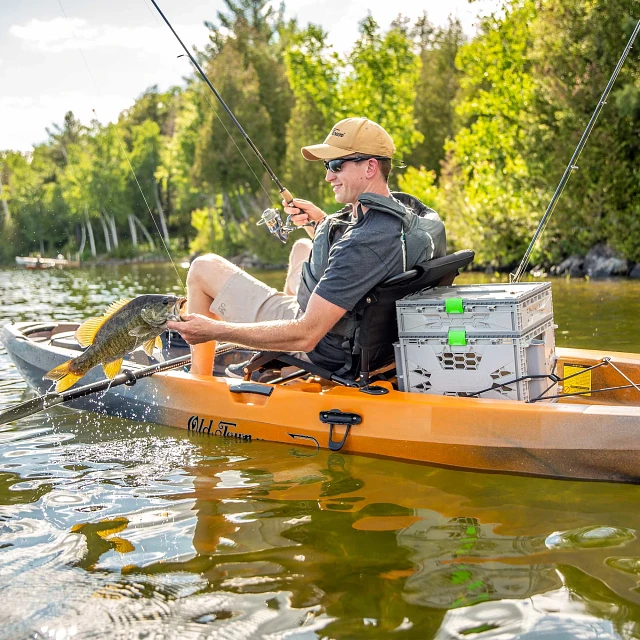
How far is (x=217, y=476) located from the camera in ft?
16.5

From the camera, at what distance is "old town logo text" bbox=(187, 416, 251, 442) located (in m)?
5.61

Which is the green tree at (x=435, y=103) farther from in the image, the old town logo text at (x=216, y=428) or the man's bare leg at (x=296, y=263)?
the old town logo text at (x=216, y=428)

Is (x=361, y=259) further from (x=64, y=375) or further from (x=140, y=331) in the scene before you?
(x=64, y=375)

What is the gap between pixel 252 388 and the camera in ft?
18.1

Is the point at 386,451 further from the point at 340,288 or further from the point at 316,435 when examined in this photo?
Result: the point at 340,288

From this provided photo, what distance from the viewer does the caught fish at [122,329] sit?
188 inches

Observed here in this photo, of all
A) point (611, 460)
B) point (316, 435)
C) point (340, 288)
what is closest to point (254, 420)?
point (316, 435)

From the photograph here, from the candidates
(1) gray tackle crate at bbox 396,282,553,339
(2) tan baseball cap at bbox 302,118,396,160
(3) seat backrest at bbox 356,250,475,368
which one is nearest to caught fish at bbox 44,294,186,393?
(3) seat backrest at bbox 356,250,475,368

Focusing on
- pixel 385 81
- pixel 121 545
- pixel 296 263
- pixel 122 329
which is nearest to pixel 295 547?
pixel 121 545

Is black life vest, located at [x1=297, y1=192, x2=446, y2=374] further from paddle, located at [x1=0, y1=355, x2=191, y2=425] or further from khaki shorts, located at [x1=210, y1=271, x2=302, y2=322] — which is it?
paddle, located at [x1=0, y1=355, x2=191, y2=425]

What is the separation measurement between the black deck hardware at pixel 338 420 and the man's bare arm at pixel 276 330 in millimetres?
476

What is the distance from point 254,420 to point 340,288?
4.26 feet

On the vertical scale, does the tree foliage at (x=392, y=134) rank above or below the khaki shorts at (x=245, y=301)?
above

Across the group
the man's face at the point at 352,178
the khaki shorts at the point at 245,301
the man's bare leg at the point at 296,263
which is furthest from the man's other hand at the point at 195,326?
the man's bare leg at the point at 296,263
